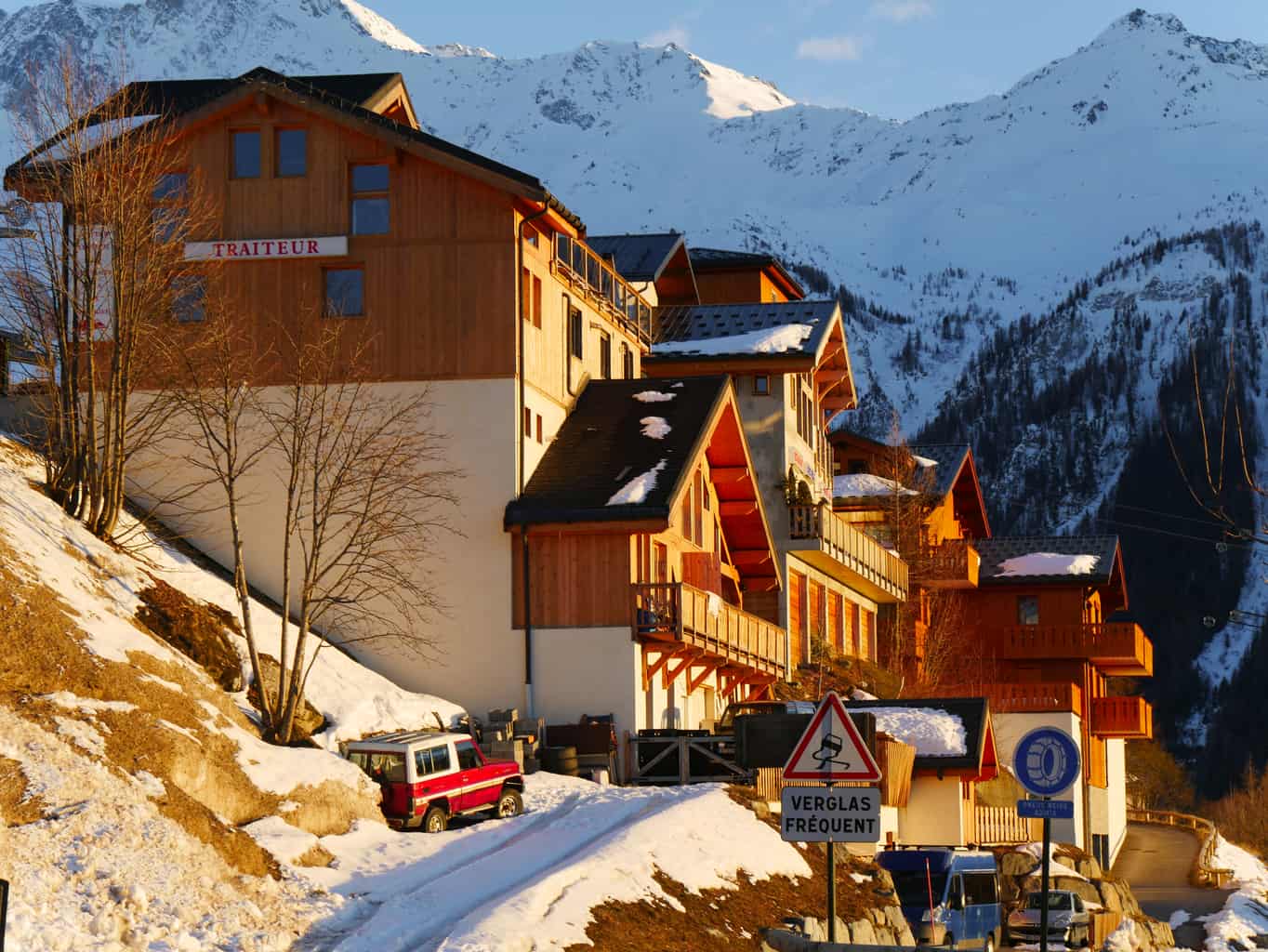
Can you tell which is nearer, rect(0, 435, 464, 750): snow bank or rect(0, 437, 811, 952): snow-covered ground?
rect(0, 437, 811, 952): snow-covered ground

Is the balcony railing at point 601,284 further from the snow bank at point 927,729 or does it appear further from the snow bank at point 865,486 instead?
the snow bank at point 865,486

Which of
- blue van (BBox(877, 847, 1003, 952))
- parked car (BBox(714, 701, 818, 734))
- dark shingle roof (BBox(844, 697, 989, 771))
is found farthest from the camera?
dark shingle roof (BBox(844, 697, 989, 771))

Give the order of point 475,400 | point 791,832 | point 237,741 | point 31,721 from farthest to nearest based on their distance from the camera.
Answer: point 475,400 → point 237,741 → point 31,721 → point 791,832

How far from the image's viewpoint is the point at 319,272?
39.9 meters

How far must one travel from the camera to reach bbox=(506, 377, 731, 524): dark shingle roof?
3853cm

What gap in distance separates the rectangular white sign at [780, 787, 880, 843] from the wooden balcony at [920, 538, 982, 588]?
49781 mm

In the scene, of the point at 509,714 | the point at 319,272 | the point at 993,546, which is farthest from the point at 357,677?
the point at 993,546

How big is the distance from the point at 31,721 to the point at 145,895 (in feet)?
13.8

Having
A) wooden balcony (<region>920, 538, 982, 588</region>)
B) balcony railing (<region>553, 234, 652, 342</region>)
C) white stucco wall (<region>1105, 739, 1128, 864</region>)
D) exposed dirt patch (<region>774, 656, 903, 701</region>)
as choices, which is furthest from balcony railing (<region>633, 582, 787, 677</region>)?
white stucco wall (<region>1105, 739, 1128, 864</region>)

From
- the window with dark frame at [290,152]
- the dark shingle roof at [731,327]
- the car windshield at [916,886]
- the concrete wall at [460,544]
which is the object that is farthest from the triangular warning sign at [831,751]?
the dark shingle roof at [731,327]

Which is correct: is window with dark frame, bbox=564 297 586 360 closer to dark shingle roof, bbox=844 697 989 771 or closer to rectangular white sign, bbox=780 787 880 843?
dark shingle roof, bbox=844 697 989 771

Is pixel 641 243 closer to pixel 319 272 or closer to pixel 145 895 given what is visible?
pixel 319 272

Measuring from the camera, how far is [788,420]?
55906 mm

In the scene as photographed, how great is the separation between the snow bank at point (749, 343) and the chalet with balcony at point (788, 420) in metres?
0.03
